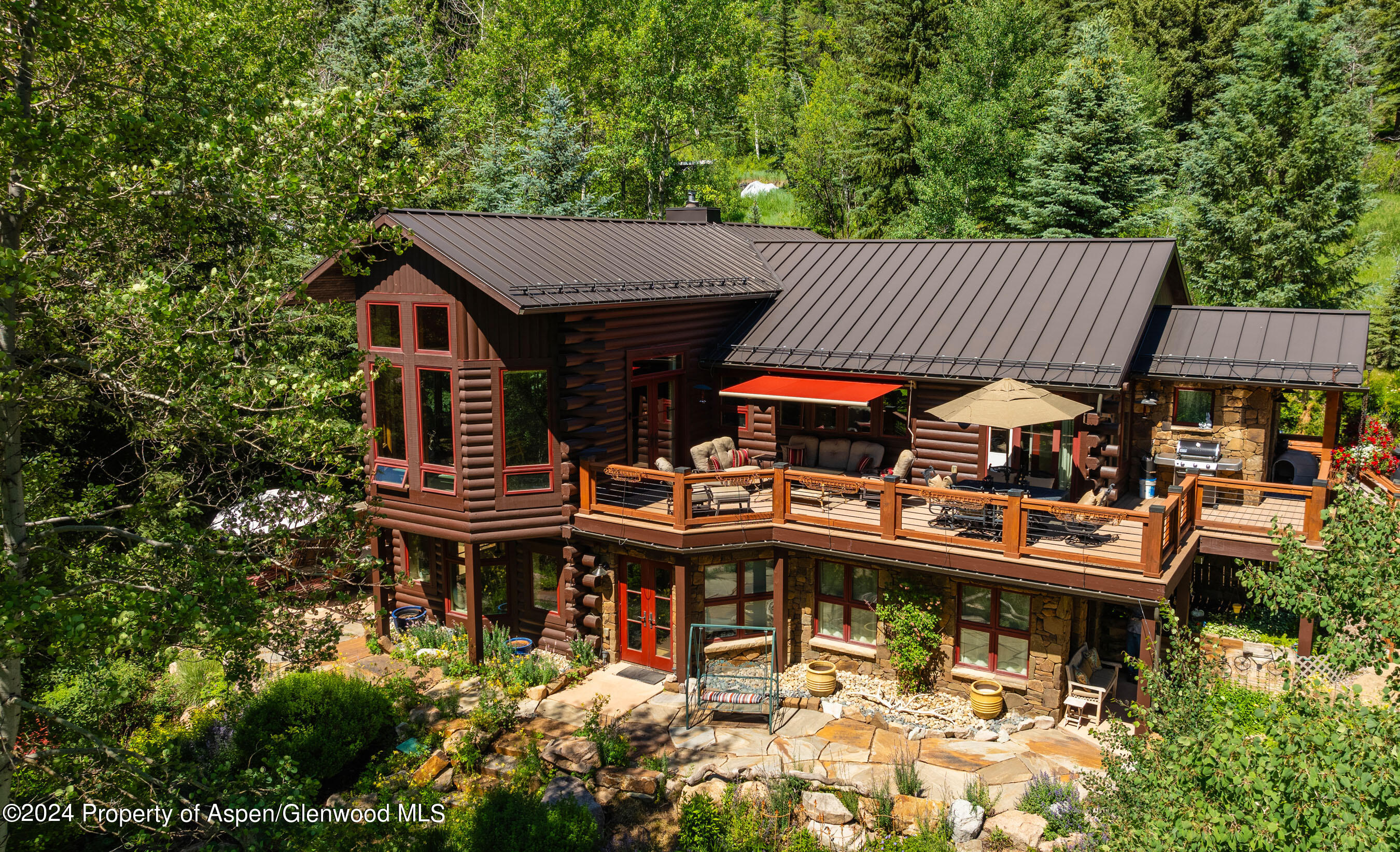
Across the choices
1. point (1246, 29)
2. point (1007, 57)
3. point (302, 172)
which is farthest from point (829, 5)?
point (302, 172)

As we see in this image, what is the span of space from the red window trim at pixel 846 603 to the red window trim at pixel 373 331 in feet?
27.4

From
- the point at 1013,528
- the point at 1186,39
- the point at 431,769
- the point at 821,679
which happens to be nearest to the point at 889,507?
the point at 1013,528

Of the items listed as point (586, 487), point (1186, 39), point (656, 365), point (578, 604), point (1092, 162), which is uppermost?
point (1186, 39)

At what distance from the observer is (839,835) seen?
1154 centimetres

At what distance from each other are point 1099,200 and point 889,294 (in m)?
13.3

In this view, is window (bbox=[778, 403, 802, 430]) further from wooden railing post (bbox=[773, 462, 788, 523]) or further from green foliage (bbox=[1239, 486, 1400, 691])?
green foliage (bbox=[1239, 486, 1400, 691])

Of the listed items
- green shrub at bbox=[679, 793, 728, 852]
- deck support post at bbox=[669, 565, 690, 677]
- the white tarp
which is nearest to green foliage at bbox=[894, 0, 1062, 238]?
deck support post at bbox=[669, 565, 690, 677]

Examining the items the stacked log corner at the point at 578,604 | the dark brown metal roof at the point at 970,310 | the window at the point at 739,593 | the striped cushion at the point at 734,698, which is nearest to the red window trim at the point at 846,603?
the window at the point at 739,593

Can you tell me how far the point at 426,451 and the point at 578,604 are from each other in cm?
395

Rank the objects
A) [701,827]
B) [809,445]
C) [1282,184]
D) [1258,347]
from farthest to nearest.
Answer: 1. [1282,184]
2. [809,445]
3. [1258,347]
4. [701,827]

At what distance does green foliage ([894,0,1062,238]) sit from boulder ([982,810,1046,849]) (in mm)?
23868

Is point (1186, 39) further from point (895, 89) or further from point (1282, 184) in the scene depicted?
point (1282, 184)

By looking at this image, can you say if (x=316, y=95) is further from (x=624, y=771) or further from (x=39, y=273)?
(x=624, y=771)

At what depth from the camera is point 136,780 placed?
367 inches
